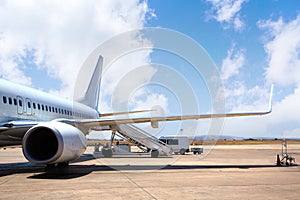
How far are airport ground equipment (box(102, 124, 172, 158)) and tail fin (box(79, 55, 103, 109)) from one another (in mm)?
4148

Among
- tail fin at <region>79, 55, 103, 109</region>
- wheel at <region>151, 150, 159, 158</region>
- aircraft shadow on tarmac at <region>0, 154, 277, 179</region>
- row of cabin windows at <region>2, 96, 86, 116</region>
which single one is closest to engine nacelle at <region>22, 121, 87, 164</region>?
aircraft shadow on tarmac at <region>0, 154, 277, 179</region>

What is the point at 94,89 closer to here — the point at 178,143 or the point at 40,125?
the point at 178,143

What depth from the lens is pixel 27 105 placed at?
14875 millimetres

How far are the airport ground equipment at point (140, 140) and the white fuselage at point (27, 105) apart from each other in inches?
185

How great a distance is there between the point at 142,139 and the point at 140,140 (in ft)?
1.04

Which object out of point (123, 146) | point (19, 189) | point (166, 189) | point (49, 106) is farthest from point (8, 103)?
point (123, 146)

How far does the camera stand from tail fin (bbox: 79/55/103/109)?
2847cm

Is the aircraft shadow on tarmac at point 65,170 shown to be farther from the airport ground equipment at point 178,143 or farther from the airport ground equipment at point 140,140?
the airport ground equipment at point 178,143

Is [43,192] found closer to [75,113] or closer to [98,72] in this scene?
[75,113]

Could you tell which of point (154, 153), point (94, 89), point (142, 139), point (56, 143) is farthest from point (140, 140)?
point (56, 143)

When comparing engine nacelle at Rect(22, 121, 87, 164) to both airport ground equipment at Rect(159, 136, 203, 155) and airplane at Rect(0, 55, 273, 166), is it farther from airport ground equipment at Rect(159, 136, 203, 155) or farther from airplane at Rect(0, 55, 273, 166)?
airport ground equipment at Rect(159, 136, 203, 155)

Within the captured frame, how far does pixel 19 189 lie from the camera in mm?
8641

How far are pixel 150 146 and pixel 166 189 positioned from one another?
1698cm

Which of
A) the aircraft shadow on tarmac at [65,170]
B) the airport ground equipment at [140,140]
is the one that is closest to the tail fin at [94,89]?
the airport ground equipment at [140,140]
